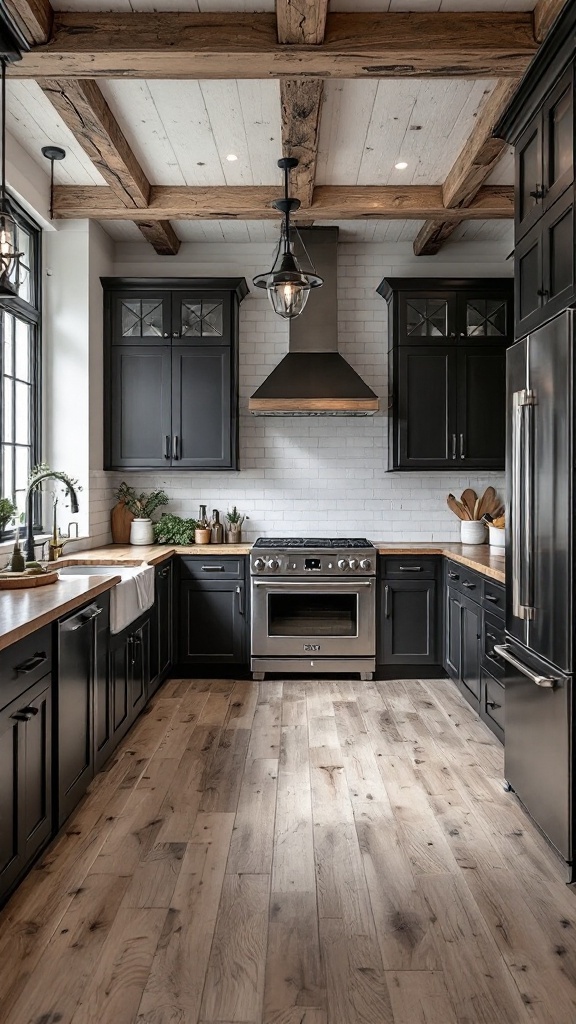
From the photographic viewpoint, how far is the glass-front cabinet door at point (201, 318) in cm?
534

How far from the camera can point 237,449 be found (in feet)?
18.0

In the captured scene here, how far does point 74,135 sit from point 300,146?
1175 millimetres

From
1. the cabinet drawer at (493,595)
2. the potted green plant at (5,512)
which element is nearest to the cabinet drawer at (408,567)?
the cabinet drawer at (493,595)

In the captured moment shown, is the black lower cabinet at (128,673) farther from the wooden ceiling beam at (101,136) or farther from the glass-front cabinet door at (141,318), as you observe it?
the wooden ceiling beam at (101,136)

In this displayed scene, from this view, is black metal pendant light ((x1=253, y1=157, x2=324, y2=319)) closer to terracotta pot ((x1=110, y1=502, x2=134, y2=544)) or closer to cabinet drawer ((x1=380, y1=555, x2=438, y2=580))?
cabinet drawer ((x1=380, y1=555, x2=438, y2=580))

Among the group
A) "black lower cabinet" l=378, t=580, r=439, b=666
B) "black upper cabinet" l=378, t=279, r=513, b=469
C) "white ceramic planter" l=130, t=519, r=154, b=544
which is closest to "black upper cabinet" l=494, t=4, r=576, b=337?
"black upper cabinet" l=378, t=279, r=513, b=469

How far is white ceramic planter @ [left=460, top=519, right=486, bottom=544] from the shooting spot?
5.44 m

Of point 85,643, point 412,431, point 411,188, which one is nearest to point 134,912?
point 85,643

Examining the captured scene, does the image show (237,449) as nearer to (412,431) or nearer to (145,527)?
(145,527)

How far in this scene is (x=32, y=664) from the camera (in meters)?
2.46

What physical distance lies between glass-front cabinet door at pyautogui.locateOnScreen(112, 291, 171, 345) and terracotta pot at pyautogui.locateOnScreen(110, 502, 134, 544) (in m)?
1.26

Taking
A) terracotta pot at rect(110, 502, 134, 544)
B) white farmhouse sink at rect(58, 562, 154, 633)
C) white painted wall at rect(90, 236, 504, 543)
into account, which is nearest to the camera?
white farmhouse sink at rect(58, 562, 154, 633)

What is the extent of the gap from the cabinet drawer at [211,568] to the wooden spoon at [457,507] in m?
1.71

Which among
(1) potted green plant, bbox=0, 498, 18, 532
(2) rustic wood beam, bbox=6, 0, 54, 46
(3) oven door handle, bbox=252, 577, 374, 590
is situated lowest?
(3) oven door handle, bbox=252, 577, 374, 590
